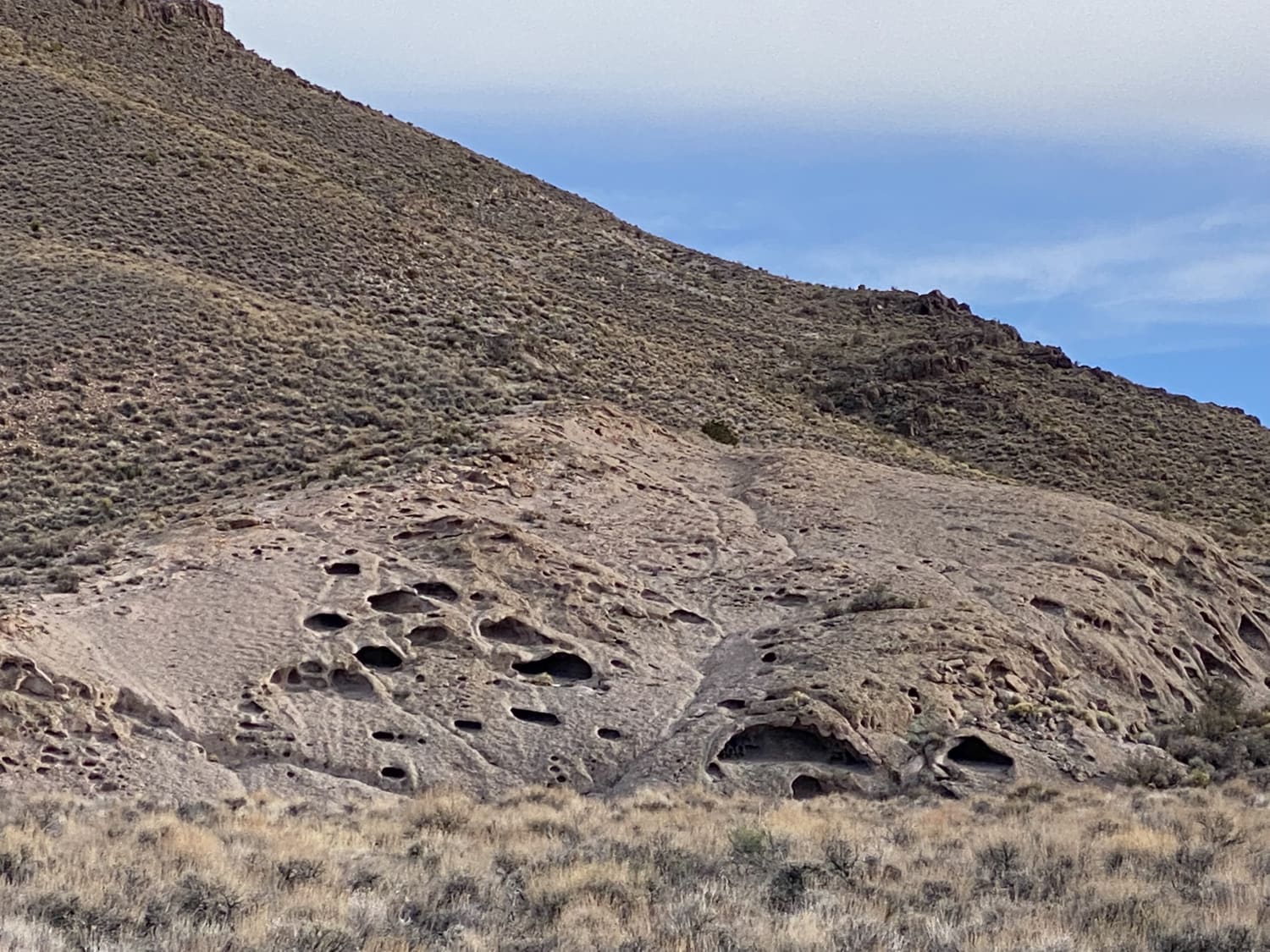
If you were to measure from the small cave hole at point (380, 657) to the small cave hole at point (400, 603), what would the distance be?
96 cm

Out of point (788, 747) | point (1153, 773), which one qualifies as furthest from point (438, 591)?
point (1153, 773)

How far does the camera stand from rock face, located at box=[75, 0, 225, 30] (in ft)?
206

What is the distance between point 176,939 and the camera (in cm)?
884

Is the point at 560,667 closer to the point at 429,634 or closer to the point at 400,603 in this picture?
the point at 429,634

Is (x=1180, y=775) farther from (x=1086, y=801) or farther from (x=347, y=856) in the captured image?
(x=347, y=856)

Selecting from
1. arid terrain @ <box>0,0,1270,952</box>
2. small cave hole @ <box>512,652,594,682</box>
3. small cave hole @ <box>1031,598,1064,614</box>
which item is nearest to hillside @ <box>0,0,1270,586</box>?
arid terrain @ <box>0,0,1270,952</box>

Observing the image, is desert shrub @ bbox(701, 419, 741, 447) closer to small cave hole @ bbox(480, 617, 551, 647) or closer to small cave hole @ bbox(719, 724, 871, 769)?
small cave hole @ bbox(480, 617, 551, 647)

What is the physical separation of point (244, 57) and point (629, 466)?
137 feet

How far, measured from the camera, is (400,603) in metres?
21.5

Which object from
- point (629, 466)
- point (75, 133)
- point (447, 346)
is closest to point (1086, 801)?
point (629, 466)

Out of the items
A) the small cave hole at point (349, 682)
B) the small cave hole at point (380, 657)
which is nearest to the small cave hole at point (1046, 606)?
the small cave hole at point (380, 657)

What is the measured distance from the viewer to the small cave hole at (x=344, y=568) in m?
22.2

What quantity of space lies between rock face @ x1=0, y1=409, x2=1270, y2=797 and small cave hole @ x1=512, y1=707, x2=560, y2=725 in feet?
0.22

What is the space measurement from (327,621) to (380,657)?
101 centimetres
